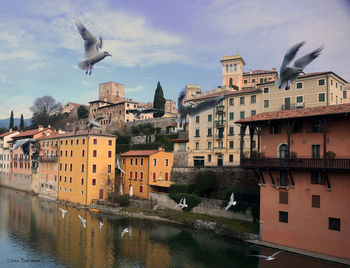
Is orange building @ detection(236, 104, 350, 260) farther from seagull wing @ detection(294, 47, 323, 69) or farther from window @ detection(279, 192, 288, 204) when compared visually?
seagull wing @ detection(294, 47, 323, 69)

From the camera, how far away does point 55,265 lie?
2300cm

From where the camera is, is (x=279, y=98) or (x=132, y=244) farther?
(x=279, y=98)

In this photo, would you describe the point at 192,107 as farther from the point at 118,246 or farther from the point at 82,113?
the point at 82,113

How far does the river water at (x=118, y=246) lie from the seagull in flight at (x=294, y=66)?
12.9 metres

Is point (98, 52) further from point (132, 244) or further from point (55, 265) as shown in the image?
point (132, 244)

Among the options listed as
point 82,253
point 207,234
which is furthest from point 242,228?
point 82,253

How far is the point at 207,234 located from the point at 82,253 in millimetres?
12017

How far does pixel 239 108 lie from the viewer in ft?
144

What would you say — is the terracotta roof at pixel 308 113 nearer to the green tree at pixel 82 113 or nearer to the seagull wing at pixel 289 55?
the seagull wing at pixel 289 55

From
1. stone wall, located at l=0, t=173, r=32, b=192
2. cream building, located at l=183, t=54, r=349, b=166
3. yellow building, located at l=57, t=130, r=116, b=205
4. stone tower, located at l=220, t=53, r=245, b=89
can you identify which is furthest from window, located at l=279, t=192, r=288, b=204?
stone wall, located at l=0, t=173, r=32, b=192

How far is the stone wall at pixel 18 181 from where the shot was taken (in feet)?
206

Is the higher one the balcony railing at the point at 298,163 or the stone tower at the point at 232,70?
the stone tower at the point at 232,70

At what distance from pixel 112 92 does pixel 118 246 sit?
288 feet

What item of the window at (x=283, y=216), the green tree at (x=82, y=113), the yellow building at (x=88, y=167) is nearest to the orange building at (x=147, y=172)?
the yellow building at (x=88, y=167)
